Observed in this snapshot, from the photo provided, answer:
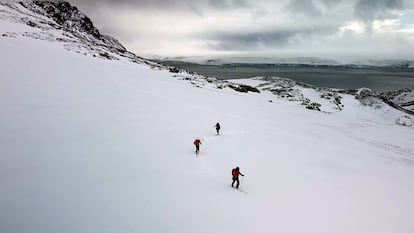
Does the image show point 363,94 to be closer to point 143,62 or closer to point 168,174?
point 143,62

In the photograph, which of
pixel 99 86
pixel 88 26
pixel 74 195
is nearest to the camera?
pixel 74 195

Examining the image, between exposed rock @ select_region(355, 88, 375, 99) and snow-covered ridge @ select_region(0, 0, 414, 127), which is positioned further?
exposed rock @ select_region(355, 88, 375, 99)

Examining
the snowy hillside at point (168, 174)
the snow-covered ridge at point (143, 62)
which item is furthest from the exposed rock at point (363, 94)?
the snowy hillside at point (168, 174)

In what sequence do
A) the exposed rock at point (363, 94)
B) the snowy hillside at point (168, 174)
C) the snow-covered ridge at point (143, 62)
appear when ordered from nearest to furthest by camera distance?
1. the snowy hillside at point (168, 174)
2. the snow-covered ridge at point (143, 62)
3. the exposed rock at point (363, 94)

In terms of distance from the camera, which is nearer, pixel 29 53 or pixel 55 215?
pixel 55 215

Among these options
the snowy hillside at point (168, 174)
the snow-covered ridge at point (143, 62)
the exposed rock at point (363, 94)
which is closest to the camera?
the snowy hillside at point (168, 174)

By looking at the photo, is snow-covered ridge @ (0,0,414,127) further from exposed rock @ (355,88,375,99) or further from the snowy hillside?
the snowy hillside

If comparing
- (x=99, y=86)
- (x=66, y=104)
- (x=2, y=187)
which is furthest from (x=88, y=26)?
(x=2, y=187)

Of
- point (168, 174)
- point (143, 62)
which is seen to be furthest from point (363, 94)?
point (168, 174)

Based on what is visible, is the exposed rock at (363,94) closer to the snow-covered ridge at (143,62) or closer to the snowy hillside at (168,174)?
the snow-covered ridge at (143,62)

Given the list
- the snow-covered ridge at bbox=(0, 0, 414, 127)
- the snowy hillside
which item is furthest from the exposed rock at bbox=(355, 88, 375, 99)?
the snowy hillside

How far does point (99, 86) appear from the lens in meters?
36.8

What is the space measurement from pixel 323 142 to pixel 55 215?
84.5 ft

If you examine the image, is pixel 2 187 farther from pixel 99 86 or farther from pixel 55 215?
pixel 99 86
